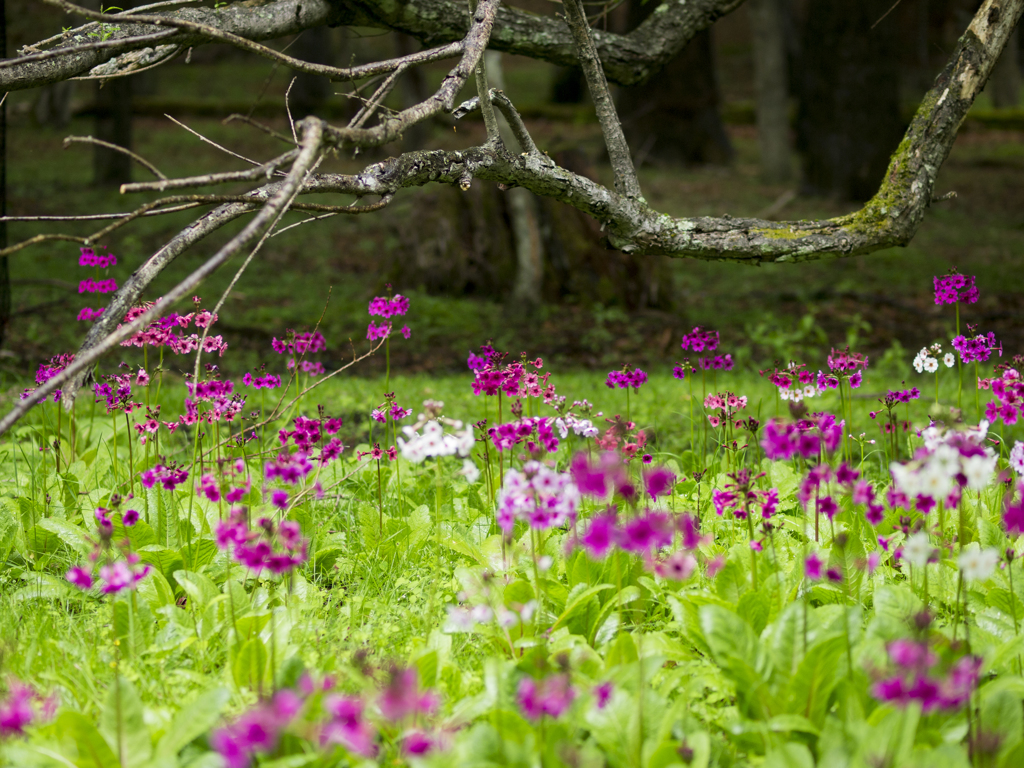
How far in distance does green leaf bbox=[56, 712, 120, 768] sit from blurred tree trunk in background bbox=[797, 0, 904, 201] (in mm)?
14846

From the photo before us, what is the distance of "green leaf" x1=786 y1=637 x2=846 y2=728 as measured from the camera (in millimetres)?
2035

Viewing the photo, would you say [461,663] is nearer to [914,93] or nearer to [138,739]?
[138,739]

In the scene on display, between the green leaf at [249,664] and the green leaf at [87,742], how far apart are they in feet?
1.16

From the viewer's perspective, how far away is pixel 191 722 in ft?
6.24

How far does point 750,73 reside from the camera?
103ft

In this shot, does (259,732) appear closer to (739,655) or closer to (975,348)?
(739,655)

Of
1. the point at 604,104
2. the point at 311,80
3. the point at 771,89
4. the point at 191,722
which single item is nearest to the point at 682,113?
the point at 771,89

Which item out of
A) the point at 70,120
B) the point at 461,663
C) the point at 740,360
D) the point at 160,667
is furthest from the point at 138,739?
the point at 70,120

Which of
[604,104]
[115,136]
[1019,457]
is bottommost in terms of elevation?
[1019,457]

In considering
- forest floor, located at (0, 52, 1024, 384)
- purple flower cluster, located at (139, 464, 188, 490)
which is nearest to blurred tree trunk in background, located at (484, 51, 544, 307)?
forest floor, located at (0, 52, 1024, 384)

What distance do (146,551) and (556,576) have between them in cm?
140

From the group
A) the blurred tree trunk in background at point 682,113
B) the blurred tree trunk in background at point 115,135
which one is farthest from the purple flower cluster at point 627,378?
the blurred tree trunk in background at point 682,113

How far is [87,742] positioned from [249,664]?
41 centimetres

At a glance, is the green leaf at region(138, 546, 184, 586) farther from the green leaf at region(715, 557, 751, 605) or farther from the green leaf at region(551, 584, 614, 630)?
the green leaf at region(715, 557, 751, 605)
